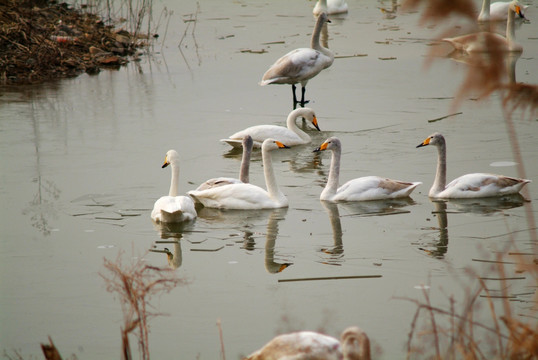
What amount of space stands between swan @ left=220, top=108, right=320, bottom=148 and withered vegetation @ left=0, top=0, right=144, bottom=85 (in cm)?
641

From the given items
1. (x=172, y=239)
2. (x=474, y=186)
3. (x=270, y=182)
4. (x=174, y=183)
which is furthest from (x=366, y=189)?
(x=172, y=239)

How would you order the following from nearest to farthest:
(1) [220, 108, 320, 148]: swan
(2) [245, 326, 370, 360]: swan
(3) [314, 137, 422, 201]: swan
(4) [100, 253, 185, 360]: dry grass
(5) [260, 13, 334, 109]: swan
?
(4) [100, 253, 185, 360]: dry grass
(2) [245, 326, 370, 360]: swan
(3) [314, 137, 422, 201]: swan
(1) [220, 108, 320, 148]: swan
(5) [260, 13, 334, 109]: swan

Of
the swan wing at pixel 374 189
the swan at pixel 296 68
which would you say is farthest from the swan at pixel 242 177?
the swan at pixel 296 68

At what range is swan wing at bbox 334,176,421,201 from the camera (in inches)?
339

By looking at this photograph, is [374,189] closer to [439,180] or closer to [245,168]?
[439,180]

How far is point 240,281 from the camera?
654cm

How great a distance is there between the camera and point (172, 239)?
25.2ft

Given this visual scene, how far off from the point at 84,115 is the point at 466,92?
38.4 feet

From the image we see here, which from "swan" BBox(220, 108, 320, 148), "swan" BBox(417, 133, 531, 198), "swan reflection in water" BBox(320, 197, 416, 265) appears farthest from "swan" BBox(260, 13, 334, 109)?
"swan" BBox(417, 133, 531, 198)

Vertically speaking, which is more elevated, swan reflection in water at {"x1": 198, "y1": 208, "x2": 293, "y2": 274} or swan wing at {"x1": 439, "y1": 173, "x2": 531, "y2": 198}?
swan wing at {"x1": 439, "y1": 173, "x2": 531, "y2": 198}

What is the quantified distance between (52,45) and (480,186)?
10.7 meters

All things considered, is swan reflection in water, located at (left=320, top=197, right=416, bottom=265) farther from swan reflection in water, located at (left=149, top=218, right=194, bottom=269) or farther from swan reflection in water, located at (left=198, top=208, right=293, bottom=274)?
swan reflection in water, located at (left=149, top=218, right=194, bottom=269)

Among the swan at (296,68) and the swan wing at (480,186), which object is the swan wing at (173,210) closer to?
the swan wing at (480,186)

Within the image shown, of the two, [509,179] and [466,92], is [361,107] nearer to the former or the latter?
[509,179]
